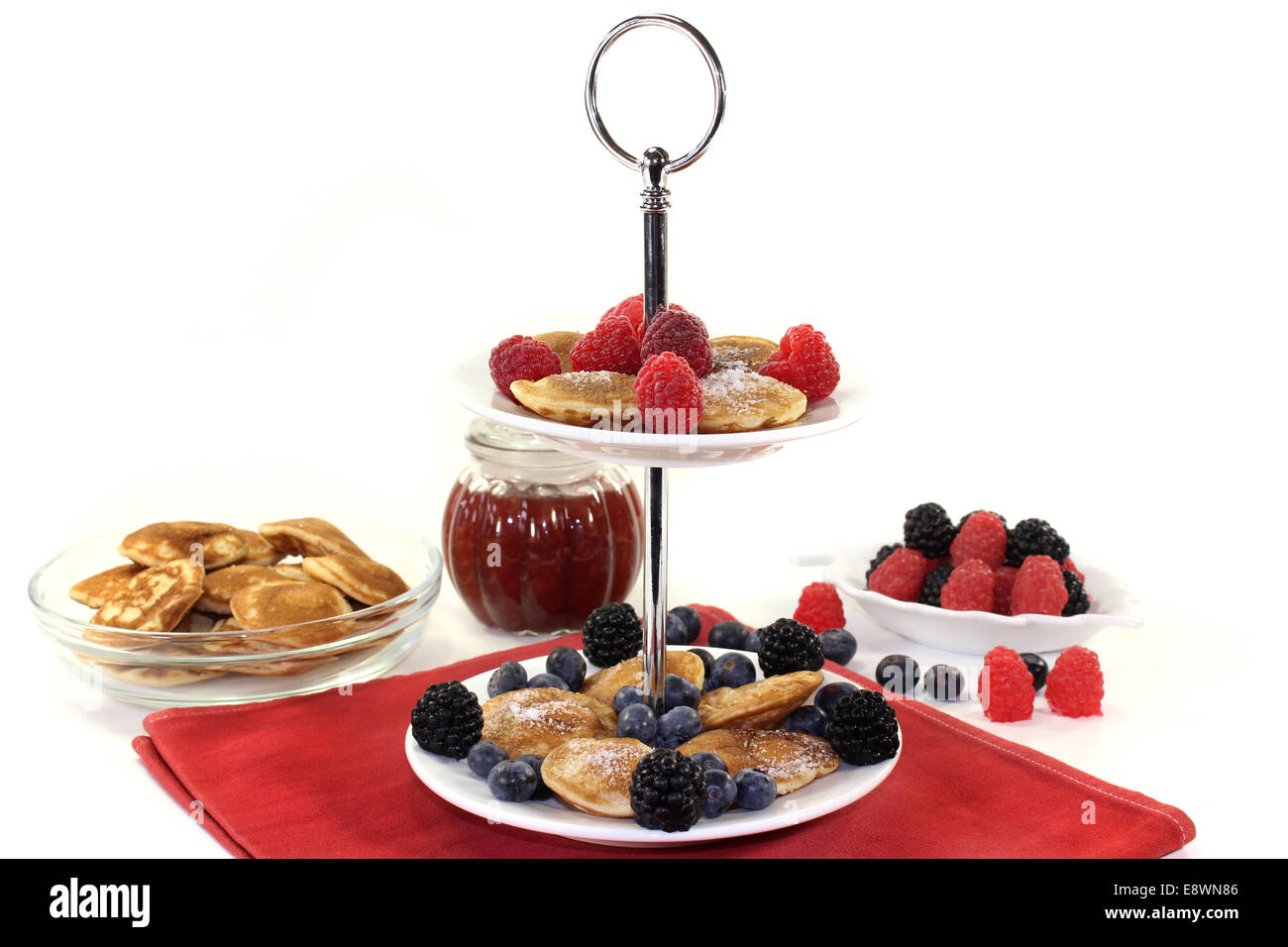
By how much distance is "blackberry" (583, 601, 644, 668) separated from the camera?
5.15 ft

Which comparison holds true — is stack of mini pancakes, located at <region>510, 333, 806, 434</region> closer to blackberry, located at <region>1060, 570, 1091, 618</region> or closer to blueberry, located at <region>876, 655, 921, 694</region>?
blueberry, located at <region>876, 655, 921, 694</region>

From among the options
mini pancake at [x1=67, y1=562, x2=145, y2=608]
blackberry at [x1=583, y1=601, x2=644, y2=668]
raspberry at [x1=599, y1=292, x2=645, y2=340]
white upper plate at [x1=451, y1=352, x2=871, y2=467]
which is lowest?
blackberry at [x1=583, y1=601, x2=644, y2=668]

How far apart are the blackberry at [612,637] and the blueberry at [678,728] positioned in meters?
0.22

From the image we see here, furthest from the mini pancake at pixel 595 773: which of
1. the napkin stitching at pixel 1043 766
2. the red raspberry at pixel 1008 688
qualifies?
→ the red raspberry at pixel 1008 688

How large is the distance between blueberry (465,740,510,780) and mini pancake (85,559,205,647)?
1.78 ft

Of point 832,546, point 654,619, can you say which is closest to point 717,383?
point 654,619

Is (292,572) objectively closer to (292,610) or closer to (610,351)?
(292,610)

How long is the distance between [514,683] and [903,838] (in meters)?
0.49

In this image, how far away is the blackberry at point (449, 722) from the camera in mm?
1294

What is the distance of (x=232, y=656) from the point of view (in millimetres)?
1577

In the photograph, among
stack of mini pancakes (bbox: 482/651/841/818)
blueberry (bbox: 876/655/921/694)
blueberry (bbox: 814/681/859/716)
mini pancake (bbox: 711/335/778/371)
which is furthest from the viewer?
blueberry (bbox: 876/655/921/694)

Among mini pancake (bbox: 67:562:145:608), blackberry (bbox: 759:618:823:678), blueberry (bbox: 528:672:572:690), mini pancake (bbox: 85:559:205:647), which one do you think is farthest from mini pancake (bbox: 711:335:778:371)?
mini pancake (bbox: 67:562:145:608)

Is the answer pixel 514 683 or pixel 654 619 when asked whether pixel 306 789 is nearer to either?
pixel 514 683

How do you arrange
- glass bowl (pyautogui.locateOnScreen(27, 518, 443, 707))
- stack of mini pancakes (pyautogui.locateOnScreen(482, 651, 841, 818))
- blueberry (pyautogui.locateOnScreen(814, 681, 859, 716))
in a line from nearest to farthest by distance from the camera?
stack of mini pancakes (pyautogui.locateOnScreen(482, 651, 841, 818)) < blueberry (pyautogui.locateOnScreen(814, 681, 859, 716)) < glass bowl (pyautogui.locateOnScreen(27, 518, 443, 707))
